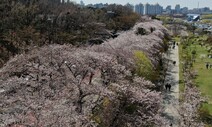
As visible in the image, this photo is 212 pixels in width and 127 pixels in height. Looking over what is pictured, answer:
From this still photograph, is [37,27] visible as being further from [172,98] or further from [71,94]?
[71,94]

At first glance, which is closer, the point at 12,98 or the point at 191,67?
the point at 12,98

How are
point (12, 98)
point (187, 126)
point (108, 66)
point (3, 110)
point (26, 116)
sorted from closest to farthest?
1. point (26, 116)
2. point (3, 110)
3. point (12, 98)
4. point (187, 126)
5. point (108, 66)

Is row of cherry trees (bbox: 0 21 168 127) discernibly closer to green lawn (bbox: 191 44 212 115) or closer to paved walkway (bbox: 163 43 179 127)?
paved walkway (bbox: 163 43 179 127)

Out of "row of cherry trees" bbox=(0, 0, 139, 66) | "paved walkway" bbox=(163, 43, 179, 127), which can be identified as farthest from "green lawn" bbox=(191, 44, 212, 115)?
"row of cherry trees" bbox=(0, 0, 139, 66)

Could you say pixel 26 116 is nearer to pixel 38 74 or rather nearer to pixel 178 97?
pixel 38 74

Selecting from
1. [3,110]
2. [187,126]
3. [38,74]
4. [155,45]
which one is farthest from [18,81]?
[155,45]

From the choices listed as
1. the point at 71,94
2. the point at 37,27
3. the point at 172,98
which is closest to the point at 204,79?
the point at 172,98

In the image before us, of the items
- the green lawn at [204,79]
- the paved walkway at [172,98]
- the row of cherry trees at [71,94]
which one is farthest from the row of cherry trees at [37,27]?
the green lawn at [204,79]

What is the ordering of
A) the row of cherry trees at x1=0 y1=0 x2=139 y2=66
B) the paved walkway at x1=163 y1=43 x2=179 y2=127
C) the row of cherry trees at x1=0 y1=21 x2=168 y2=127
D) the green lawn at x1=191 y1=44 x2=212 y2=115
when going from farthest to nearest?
1. the row of cherry trees at x1=0 y1=0 x2=139 y2=66
2. the green lawn at x1=191 y1=44 x2=212 y2=115
3. the paved walkway at x1=163 y1=43 x2=179 y2=127
4. the row of cherry trees at x1=0 y1=21 x2=168 y2=127

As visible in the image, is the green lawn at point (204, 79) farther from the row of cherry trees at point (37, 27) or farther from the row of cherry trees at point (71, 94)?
the row of cherry trees at point (37, 27)
